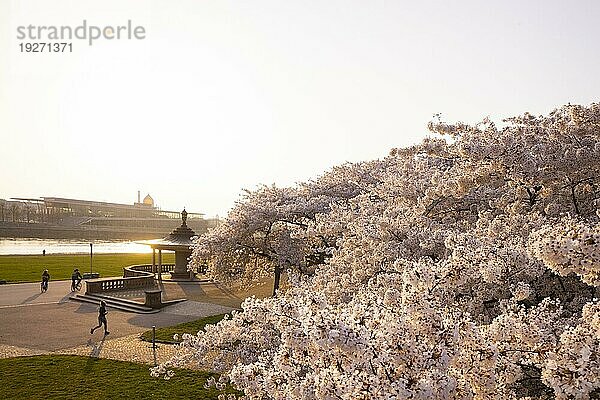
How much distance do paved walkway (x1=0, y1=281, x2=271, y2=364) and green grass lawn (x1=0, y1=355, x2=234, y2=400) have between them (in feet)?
3.92

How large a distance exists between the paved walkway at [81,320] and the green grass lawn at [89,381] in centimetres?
120

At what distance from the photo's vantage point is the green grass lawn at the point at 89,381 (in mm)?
12750

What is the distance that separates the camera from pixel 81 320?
23.0 meters

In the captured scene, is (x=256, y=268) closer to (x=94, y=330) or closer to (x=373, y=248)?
(x=94, y=330)

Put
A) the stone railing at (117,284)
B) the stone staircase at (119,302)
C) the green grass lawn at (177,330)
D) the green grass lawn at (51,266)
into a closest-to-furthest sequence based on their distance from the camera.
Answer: the green grass lawn at (177,330) < the stone staircase at (119,302) < the stone railing at (117,284) < the green grass lawn at (51,266)

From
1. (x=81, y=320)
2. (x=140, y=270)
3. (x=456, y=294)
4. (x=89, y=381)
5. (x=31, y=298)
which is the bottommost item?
(x=81, y=320)

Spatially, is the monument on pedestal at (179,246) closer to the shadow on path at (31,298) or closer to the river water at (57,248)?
the shadow on path at (31,298)

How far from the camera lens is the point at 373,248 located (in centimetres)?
962

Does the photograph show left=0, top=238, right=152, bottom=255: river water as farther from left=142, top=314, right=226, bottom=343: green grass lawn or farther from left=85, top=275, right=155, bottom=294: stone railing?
left=142, top=314, right=226, bottom=343: green grass lawn

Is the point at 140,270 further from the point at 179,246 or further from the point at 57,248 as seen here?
the point at 57,248

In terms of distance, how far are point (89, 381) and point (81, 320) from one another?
10.1m

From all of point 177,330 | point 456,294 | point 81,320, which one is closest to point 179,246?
point 81,320

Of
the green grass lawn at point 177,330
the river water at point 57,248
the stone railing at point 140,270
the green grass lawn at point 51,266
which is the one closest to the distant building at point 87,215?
the river water at point 57,248

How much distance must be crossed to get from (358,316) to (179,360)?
5.38 metres
